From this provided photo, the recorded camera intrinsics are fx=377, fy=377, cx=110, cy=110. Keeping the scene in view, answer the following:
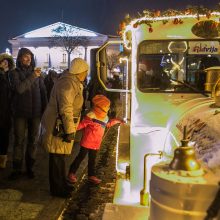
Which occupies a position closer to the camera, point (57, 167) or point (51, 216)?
point (51, 216)

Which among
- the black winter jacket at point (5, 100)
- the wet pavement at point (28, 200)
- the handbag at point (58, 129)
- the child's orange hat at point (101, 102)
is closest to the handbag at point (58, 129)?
the handbag at point (58, 129)

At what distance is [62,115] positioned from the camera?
488 centimetres

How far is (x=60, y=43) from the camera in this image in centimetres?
5388

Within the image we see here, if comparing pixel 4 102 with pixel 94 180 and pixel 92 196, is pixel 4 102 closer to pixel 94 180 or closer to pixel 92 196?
pixel 94 180

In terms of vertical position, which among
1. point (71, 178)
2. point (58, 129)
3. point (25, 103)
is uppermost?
point (25, 103)

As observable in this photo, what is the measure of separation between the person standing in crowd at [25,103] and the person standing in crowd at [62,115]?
0.76m

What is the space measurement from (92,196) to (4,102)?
82.1 inches

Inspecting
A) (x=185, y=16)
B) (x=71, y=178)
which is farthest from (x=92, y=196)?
(x=185, y=16)

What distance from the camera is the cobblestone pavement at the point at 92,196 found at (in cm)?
496

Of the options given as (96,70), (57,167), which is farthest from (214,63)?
(57,167)

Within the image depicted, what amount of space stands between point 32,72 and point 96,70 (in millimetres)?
1663

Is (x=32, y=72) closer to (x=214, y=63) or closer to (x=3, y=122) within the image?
(x=3, y=122)

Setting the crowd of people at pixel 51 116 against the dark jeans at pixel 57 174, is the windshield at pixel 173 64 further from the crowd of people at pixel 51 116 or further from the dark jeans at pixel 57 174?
the dark jeans at pixel 57 174

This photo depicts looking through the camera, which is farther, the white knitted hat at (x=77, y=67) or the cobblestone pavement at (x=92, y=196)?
the white knitted hat at (x=77, y=67)
